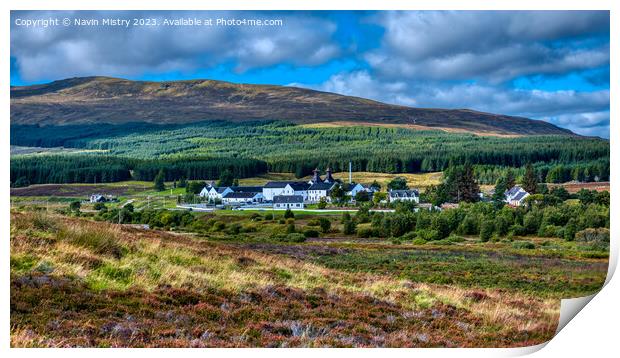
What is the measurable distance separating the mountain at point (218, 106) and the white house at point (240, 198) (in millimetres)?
1546

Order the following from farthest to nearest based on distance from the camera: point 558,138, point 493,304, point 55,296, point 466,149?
point 466,149, point 558,138, point 493,304, point 55,296

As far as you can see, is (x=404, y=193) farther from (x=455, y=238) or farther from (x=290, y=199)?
(x=290, y=199)

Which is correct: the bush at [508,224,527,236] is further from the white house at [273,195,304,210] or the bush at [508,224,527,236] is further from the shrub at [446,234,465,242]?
the white house at [273,195,304,210]

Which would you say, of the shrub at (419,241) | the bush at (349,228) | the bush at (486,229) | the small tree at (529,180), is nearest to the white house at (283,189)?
the bush at (349,228)

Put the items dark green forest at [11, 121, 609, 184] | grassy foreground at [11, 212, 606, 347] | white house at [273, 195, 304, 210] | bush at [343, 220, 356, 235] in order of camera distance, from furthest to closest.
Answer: bush at [343, 220, 356, 235] → white house at [273, 195, 304, 210] → dark green forest at [11, 121, 609, 184] → grassy foreground at [11, 212, 606, 347]

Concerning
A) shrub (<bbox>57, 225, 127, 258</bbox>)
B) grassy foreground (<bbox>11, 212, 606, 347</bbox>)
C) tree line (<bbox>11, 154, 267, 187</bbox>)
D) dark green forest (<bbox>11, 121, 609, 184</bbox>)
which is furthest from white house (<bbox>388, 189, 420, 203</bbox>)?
shrub (<bbox>57, 225, 127, 258</bbox>)

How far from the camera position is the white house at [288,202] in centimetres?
1056

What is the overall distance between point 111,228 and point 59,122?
3027 mm

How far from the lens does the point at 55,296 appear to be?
7152mm

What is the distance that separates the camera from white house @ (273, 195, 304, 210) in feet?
34.7

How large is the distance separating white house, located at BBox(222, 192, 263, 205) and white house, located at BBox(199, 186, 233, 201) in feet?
0.25
